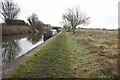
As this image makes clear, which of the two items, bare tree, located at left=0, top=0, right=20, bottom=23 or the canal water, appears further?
bare tree, located at left=0, top=0, right=20, bottom=23

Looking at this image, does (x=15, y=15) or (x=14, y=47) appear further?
(x=15, y=15)

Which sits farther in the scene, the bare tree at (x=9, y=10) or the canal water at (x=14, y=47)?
the bare tree at (x=9, y=10)

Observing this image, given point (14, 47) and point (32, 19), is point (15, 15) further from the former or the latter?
point (14, 47)

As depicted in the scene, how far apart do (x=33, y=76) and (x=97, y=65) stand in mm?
3205

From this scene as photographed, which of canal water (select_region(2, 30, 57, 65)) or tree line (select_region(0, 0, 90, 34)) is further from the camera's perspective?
tree line (select_region(0, 0, 90, 34))

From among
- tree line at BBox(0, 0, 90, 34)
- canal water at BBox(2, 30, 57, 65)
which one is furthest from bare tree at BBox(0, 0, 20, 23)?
canal water at BBox(2, 30, 57, 65)

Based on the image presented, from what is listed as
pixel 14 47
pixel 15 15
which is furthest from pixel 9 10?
pixel 14 47

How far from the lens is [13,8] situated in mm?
72875

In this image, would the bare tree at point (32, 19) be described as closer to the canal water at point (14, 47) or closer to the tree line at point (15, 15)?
the tree line at point (15, 15)

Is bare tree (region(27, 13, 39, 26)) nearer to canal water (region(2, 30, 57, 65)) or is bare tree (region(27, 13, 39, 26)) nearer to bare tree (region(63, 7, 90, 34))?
bare tree (region(63, 7, 90, 34))

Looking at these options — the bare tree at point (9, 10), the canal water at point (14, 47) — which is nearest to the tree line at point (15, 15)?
the bare tree at point (9, 10)

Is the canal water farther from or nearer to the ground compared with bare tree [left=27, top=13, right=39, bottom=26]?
nearer to the ground

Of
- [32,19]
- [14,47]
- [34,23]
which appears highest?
[32,19]

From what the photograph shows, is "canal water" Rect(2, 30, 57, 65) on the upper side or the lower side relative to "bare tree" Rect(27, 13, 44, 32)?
lower
